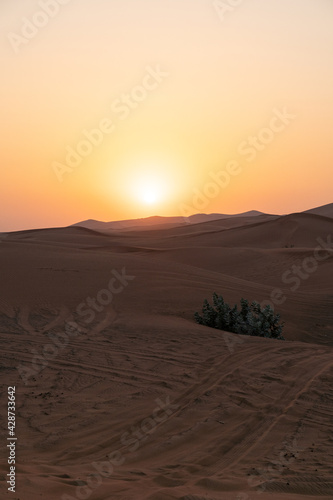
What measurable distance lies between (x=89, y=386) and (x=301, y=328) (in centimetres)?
700

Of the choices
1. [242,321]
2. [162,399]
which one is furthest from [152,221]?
[162,399]

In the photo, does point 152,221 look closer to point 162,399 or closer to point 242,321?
point 242,321

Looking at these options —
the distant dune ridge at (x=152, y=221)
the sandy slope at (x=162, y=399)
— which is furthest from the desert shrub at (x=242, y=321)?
the distant dune ridge at (x=152, y=221)

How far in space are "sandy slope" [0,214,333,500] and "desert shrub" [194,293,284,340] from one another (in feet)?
1.89

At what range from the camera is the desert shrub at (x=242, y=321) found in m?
10.7

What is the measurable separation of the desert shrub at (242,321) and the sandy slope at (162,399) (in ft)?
1.89

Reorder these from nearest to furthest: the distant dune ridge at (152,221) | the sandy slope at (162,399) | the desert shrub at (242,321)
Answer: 1. the sandy slope at (162,399)
2. the desert shrub at (242,321)
3. the distant dune ridge at (152,221)

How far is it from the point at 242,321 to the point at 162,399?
5.14 meters

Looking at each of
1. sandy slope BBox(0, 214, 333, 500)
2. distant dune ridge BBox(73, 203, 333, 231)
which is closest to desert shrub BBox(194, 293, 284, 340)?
sandy slope BBox(0, 214, 333, 500)

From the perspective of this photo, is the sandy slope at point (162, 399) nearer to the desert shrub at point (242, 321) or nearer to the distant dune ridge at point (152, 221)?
the desert shrub at point (242, 321)

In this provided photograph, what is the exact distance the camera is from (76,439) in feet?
16.3

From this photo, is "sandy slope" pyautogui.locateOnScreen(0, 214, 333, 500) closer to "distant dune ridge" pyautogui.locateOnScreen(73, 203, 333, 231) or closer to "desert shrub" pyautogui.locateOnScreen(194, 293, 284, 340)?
"desert shrub" pyautogui.locateOnScreen(194, 293, 284, 340)

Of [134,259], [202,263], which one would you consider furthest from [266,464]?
[202,263]

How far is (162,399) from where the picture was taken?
5.98 metres
